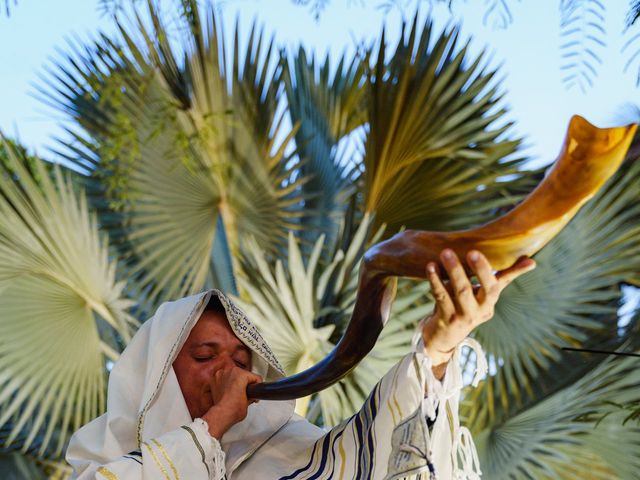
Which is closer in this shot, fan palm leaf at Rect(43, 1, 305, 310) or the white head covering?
the white head covering

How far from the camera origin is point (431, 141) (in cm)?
426

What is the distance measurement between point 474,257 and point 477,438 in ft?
9.32

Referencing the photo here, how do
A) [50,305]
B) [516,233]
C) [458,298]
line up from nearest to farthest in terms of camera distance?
[516,233], [458,298], [50,305]

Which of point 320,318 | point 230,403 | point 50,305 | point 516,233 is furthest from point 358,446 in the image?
point 50,305

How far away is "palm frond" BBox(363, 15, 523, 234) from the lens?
4273 millimetres

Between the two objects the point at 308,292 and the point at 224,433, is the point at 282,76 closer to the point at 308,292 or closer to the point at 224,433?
the point at 308,292

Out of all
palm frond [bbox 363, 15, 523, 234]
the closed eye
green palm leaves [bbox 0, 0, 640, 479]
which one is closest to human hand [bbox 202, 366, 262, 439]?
the closed eye

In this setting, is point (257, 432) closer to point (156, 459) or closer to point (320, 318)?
point (156, 459)

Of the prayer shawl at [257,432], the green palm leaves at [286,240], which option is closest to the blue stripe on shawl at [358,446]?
the prayer shawl at [257,432]

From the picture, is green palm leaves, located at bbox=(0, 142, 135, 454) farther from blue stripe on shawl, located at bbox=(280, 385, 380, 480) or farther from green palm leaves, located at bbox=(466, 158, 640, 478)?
blue stripe on shawl, located at bbox=(280, 385, 380, 480)

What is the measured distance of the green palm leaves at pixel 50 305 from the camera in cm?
438

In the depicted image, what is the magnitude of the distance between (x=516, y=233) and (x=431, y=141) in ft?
9.47

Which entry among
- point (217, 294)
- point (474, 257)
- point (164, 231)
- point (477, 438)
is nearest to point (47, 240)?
point (164, 231)

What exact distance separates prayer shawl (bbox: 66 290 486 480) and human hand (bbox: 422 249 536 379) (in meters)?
0.04
